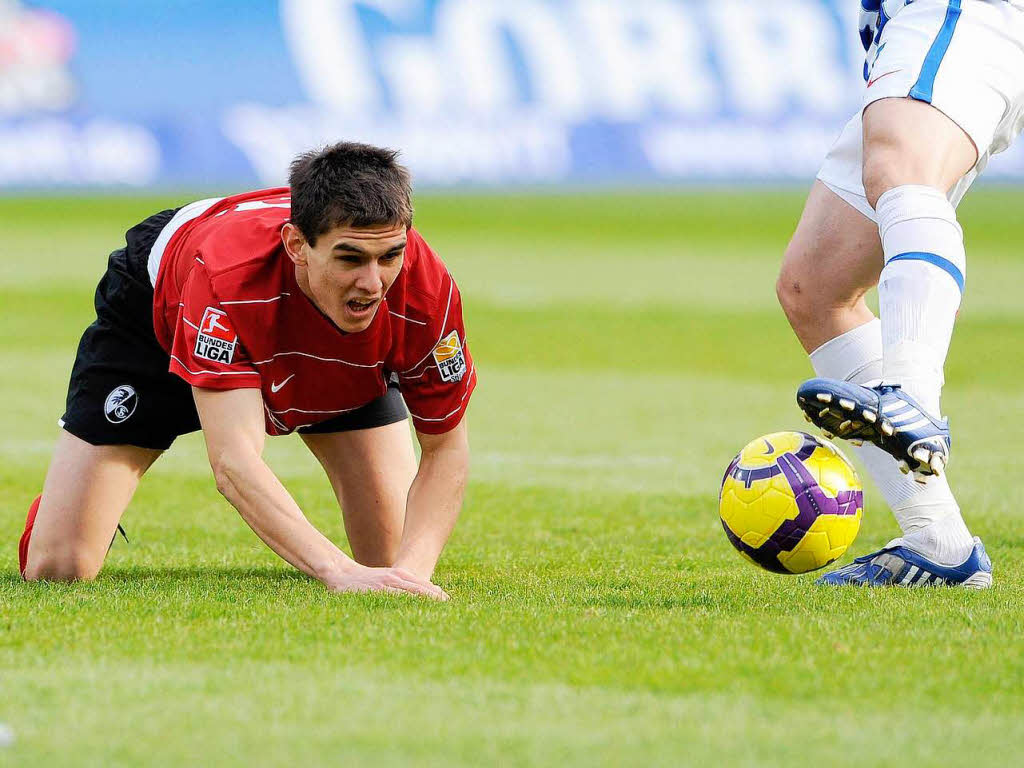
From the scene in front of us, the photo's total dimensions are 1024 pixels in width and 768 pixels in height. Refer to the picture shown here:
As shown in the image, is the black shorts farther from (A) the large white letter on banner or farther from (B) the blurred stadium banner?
(A) the large white letter on banner

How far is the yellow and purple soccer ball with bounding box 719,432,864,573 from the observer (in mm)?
4562

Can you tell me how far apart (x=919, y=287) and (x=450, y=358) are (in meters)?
1.52

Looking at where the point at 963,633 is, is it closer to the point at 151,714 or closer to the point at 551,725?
the point at 551,725

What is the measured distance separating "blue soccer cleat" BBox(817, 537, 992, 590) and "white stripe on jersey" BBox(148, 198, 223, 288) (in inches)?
97.1

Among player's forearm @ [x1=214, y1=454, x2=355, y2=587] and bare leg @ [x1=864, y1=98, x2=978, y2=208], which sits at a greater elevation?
bare leg @ [x1=864, y1=98, x2=978, y2=208]

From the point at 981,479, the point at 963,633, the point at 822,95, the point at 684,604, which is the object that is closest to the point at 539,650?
the point at 684,604

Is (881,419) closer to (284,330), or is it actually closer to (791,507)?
(791,507)

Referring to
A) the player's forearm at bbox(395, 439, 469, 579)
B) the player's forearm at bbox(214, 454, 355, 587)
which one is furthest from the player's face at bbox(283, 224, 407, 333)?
the player's forearm at bbox(395, 439, 469, 579)

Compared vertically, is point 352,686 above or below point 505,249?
above

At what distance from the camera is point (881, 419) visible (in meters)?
3.64

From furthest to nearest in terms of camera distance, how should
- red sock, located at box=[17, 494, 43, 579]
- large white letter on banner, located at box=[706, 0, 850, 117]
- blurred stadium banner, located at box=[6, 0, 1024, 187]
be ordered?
large white letter on banner, located at box=[706, 0, 850, 117], blurred stadium banner, located at box=[6, 0, 1024, 187], red sock, located at box=[17, 494, 43, 579]

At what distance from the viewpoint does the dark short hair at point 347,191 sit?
4.14 m

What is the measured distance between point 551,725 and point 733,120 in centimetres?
3454

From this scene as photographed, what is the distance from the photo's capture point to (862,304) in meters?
5.02
